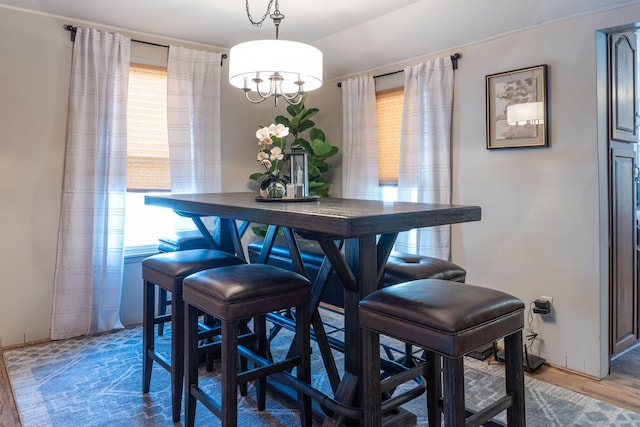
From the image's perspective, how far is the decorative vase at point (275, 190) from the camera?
2.21 meters

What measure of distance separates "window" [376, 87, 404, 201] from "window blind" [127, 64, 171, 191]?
6.17 feet

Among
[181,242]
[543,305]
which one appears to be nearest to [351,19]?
[181,242]

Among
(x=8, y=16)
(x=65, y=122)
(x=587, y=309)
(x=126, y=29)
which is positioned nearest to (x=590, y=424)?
(x=587, y=309)

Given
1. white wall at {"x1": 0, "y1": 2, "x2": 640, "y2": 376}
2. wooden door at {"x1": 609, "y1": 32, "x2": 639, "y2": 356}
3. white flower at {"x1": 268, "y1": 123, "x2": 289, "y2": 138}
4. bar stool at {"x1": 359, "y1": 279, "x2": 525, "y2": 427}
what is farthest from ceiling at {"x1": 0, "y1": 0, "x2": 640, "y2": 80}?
bar stool at {"x1": 359, "y1": 279, "x2": 525, "y2": 427}

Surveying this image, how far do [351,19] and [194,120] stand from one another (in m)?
1.56

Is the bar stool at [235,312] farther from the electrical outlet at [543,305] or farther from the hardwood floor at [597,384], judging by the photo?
the electrical outlet at [543,305]

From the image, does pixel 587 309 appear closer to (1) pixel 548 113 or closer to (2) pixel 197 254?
(1) pixel 548 113

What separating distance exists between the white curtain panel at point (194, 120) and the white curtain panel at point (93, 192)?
39cm

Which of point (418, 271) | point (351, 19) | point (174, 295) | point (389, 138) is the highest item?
point (351, 19)

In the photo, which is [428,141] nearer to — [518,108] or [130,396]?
[518,108]

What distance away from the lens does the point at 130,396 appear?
2.31 m

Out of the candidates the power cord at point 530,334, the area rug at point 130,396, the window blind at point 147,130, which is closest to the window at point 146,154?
the window blind at point 147,130

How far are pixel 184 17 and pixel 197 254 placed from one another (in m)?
2.02

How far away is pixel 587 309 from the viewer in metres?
2.60
